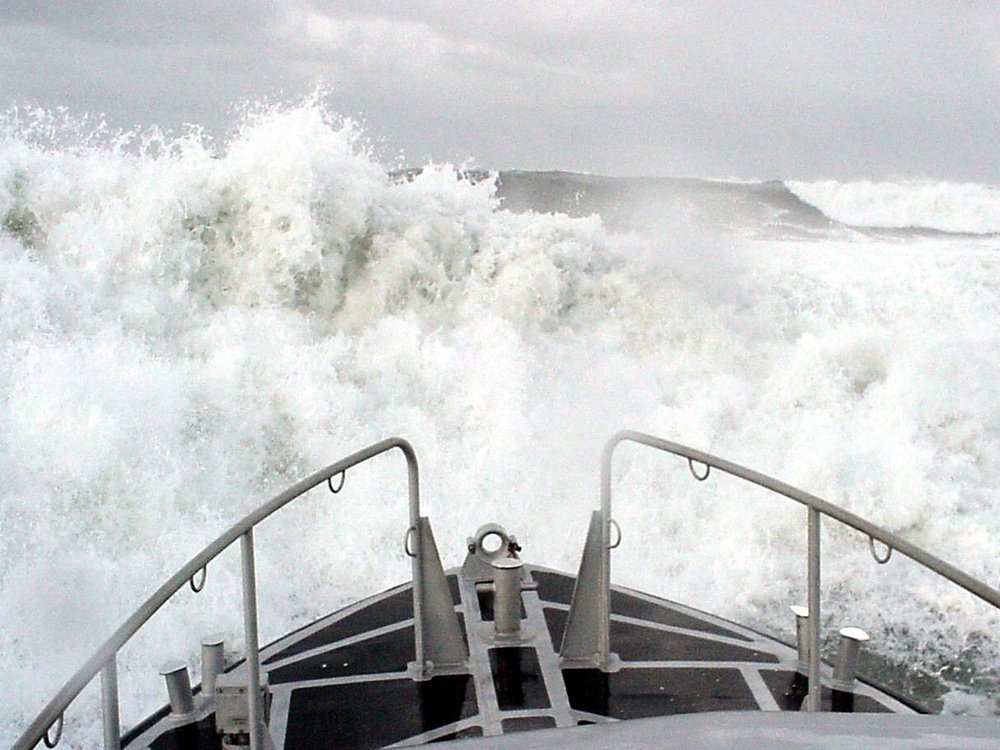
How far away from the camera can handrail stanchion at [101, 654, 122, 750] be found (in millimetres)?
1988

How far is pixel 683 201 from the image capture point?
2141cm

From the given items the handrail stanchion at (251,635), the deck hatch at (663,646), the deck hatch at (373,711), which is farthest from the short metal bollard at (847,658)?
the handrail stanchion at (251,635)

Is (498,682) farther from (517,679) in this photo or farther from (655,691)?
(655,691)

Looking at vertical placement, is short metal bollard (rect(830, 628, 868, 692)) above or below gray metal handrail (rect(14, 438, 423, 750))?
below

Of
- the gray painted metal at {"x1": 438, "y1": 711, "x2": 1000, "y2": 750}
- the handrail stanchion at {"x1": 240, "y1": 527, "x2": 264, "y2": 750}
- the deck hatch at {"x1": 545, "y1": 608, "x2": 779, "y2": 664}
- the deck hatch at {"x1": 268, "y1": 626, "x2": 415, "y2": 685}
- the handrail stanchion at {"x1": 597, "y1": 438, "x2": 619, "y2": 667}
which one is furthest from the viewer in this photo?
the deck hatch at {"x1": 545, "y1": 608, "x2": 779, "y2": 664}

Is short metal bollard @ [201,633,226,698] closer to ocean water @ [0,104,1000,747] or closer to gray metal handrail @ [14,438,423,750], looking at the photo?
gray metal handrail @ [14,438,423,750]

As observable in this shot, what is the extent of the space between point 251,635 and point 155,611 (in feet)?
1.45

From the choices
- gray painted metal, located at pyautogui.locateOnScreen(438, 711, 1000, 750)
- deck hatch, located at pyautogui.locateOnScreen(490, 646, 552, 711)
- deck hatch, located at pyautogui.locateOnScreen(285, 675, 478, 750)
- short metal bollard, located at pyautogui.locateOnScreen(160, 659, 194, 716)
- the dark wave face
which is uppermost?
the dark wave face

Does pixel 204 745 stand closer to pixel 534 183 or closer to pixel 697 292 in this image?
pixel 697 292

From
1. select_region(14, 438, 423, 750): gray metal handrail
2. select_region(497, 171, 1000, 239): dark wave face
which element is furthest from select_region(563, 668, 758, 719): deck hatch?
select_region(497, 171, 1000, 239): dark wave face

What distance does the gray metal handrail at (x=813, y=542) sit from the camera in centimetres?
201

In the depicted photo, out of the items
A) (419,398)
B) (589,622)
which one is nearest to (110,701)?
(589,622)

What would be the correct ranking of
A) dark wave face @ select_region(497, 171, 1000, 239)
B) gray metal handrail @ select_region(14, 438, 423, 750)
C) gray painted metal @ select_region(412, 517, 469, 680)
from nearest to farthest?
gray metal handrail @ select_region(14, 438, 423, 750) → gray painted metal @ select_region(412, 517, 469, 680) → dark wave face @ select_region(497, 171, 1000, 239)

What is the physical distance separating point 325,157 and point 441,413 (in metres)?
4.19
